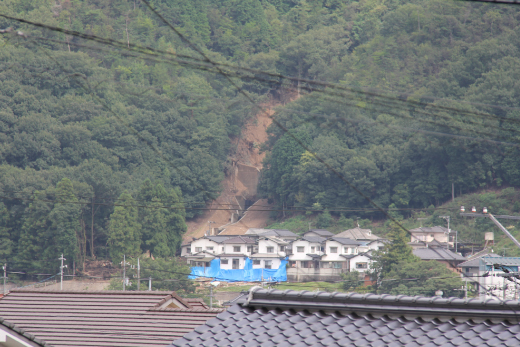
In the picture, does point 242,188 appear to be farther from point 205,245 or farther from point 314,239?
point 314,239

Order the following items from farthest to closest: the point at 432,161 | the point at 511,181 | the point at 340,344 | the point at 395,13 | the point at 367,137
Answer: the point at 395,13
the point at 367,137
the point at 432,161
the point at 511,181
the point at 340,344

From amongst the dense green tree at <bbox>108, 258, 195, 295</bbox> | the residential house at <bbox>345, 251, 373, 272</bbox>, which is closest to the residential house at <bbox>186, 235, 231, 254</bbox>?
the dense green tree at <bbox>108, 258, 195, 295</bbox>

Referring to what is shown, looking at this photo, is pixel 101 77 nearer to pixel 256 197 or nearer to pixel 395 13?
pixel 256 197

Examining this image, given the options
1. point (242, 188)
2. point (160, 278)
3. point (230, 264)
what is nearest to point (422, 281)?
point (160, 278)

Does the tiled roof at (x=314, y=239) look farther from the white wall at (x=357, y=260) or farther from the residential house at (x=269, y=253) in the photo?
the white wall at (x=357, y=260)

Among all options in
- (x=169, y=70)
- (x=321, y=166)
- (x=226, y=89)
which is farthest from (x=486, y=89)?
(x=169, y=70)

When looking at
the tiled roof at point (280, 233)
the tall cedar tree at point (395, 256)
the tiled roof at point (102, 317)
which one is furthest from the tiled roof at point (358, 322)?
the tiled roof at point (280, 233)

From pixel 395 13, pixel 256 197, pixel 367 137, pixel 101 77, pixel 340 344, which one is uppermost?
pixel 395 13
